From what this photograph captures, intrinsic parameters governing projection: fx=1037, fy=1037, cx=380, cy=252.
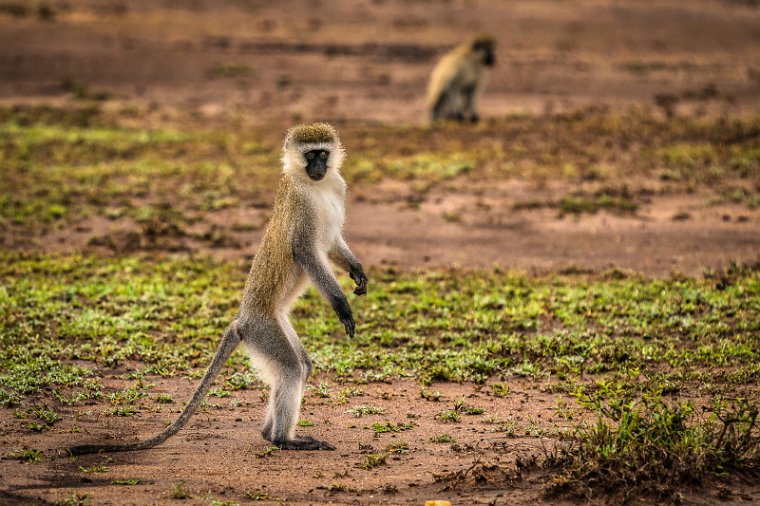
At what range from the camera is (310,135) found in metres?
7.45

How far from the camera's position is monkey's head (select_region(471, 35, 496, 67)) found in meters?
22.5

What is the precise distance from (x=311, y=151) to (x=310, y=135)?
0.12m

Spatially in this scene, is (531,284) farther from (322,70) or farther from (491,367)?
(322,70)

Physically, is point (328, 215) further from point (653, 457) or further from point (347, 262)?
point (653, 457)

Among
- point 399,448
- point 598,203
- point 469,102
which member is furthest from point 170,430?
point 469,102

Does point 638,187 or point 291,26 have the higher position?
point 291,26

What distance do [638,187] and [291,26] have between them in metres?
19.2

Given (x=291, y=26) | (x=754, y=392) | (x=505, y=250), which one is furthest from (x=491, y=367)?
(x=291, y=26)

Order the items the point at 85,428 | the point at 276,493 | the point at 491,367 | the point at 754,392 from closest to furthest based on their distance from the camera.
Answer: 1. the point at 276,493
2. the point at 85,428
3. the point at 754,392
4. the point at 491,367

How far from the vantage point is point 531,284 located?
37.5 feet

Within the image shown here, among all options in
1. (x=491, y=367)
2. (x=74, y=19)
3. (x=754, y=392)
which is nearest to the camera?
(x=754, y=392)

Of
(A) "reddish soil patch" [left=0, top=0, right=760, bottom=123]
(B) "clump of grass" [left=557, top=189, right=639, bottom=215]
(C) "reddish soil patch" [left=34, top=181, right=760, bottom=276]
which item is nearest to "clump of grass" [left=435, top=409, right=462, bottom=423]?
(C) "reddish soil patch" [left=34, top=181, right=760, bottom=276]

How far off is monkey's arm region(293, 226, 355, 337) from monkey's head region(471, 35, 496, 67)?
15.8 meters

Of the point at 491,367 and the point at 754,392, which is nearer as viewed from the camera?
the point at 754,392
